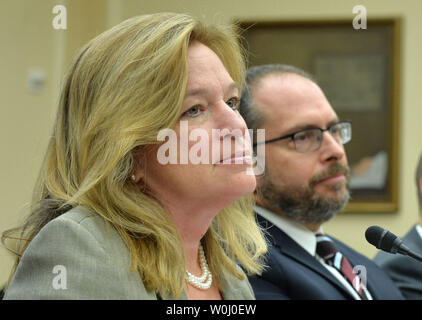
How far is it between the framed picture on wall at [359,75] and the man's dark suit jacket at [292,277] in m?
A: 2.46

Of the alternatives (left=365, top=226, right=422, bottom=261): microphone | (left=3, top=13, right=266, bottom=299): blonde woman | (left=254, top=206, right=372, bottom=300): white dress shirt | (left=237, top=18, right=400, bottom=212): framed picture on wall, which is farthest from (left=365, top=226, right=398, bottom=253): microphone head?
(left=237, top=18, right=400, bottom=212): framed picture on wall

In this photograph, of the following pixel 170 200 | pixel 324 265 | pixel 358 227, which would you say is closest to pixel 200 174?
pixel 170 200

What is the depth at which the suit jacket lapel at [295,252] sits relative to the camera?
164 centimetres

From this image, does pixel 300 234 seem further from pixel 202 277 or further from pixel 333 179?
pixel 202 277

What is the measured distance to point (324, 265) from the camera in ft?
5.69

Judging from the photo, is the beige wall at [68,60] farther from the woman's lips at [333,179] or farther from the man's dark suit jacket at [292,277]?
the man's dark suit jacket at [292,277]

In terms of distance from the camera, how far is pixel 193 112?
1.14 metres

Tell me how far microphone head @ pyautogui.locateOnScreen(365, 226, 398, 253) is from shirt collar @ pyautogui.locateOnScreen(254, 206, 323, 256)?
673 millimetres

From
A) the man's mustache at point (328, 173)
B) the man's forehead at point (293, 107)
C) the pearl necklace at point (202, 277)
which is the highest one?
the man's forehead at point (293, 107)

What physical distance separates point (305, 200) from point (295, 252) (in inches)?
6.6

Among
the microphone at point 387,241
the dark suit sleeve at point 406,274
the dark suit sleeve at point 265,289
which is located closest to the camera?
the microphone at point 387,241

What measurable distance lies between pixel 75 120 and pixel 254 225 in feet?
1.66

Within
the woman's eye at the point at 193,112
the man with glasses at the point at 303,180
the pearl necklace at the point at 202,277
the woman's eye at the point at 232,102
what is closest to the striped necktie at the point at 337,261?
the man with glasses at the point at 303,180
